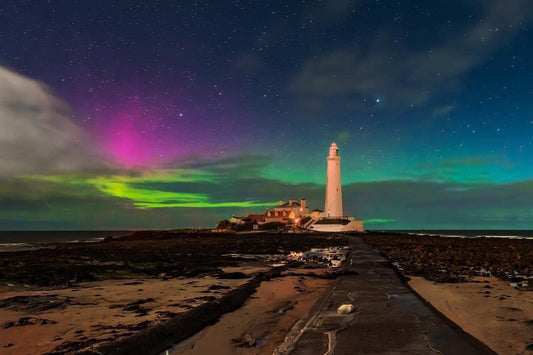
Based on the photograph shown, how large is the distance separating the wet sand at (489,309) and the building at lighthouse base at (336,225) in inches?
2462

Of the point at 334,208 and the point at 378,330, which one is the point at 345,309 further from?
the point at 334,208

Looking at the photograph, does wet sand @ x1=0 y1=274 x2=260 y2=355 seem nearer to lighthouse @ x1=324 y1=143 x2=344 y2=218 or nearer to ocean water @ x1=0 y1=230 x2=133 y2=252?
ocean water @ x1=0 y1=230 x2=133 y2=252

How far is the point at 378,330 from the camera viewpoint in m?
6.24

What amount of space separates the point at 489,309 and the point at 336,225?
68.1 meters

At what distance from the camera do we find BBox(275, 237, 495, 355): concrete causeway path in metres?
5.27

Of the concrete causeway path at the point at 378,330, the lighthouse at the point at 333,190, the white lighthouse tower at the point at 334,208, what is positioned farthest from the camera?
the lighthouse at the point at 333,190

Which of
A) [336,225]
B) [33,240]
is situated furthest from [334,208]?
[33,240]

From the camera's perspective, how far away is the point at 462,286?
1284 centimetres

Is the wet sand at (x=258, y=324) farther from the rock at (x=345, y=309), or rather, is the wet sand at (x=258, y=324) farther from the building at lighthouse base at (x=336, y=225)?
the building at lighthouse base at (x=336, y=225)

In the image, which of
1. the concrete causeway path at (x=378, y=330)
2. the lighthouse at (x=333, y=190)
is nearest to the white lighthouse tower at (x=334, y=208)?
the lighthouse at (x=333, y=190)

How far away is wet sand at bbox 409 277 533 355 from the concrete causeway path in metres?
0.65

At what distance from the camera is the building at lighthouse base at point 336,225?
7638 cm

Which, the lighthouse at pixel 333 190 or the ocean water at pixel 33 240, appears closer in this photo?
the ocean water at pixel 33 240

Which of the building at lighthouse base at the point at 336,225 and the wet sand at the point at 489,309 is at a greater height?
the building at lighthouse base at the point at 336,225
